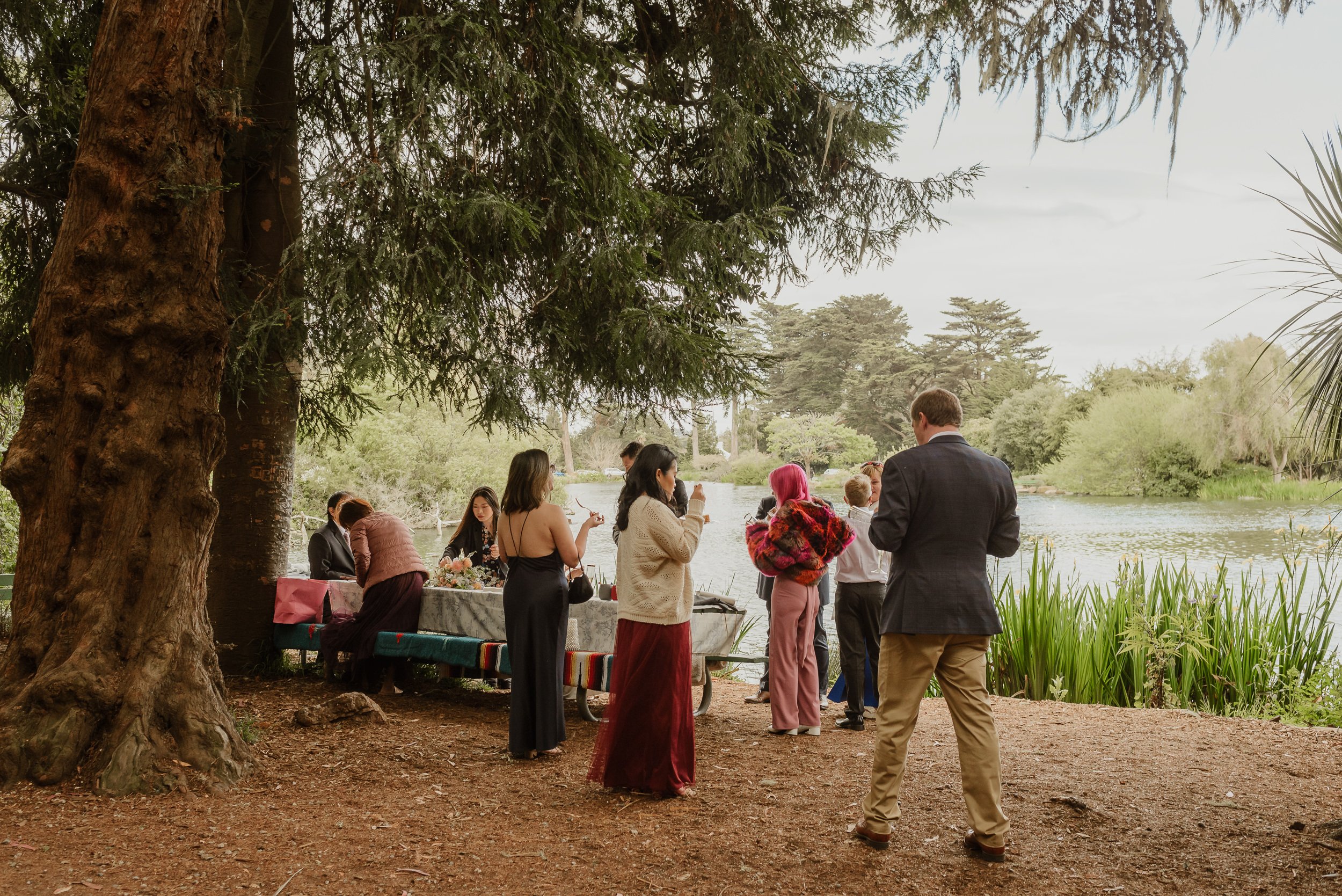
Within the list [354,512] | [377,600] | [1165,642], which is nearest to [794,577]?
[377,600]

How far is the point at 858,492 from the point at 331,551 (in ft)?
14.3

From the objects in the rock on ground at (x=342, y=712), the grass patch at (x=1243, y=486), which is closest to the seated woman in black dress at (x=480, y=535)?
the rock on ground at (x=342, y=712)

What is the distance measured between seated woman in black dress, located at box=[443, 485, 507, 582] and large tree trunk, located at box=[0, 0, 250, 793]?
3.01 m

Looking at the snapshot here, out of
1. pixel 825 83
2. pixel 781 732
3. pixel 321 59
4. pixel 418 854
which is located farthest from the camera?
pixel 825 83

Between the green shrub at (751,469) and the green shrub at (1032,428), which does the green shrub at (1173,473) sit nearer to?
the green shrub at (1032,428)

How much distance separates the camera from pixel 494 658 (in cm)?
622

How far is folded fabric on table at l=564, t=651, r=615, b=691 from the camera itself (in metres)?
5.81

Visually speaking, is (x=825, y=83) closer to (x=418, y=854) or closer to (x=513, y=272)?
(x=513, y=272)

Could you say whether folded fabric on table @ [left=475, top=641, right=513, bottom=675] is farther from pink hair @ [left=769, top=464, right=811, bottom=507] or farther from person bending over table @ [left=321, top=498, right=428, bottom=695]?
pink hair @ [left=769, top=464, right=811, bottom=507]

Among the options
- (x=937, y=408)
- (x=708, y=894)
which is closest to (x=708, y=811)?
(x=708, y=894)

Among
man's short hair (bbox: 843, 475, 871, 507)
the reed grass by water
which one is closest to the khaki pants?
man's short hair (bbox: 843, 475, 871, 507)

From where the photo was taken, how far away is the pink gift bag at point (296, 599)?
700 cm

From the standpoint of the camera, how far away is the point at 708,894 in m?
3.14

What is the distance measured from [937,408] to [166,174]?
3.63 metres
